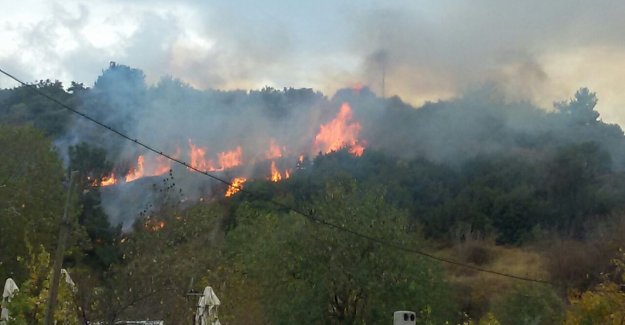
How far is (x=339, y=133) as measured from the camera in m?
97.3

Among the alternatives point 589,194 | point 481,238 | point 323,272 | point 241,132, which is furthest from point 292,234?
point 241,132

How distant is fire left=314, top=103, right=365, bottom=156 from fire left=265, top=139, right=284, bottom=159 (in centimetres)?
508

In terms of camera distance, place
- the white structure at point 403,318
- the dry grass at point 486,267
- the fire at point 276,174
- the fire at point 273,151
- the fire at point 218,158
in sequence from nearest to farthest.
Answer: the white structure at point 403,318 → the dry grass at point 486,267 → the fire at point 276,174 → the fire at point 218,158 → the fire at point 273,151

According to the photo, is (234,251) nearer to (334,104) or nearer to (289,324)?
(289,324)

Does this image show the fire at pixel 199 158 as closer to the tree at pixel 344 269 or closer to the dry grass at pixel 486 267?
the dry grass at pixel 486 267

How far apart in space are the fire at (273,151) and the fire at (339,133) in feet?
16.7

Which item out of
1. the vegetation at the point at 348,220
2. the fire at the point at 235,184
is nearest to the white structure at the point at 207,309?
the vegetation at the point at 348,220

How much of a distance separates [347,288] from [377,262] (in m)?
1.50

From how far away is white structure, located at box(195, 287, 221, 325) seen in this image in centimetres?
1955

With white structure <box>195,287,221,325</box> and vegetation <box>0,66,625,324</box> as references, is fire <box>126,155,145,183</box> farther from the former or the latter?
white structure <box>195,287,221,325</box>

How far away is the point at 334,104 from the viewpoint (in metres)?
102

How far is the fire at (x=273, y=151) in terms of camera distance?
95688mm

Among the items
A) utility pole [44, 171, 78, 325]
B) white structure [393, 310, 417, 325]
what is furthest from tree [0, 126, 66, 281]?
white structure [393, 310, 417, 325]

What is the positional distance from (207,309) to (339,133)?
7802 cm
